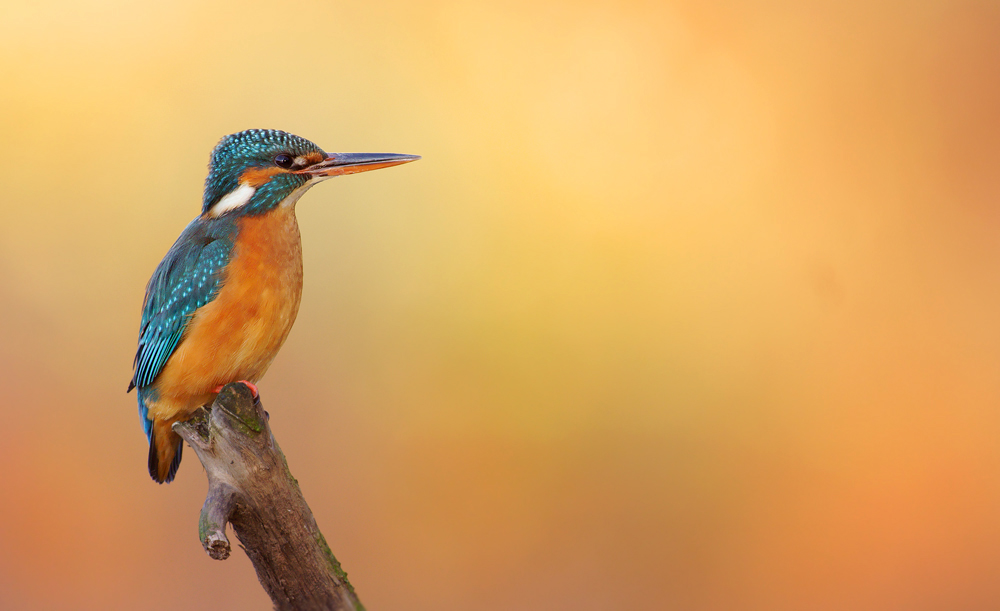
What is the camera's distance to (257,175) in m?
1.73

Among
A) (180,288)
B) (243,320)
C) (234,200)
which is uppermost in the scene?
(234,200)


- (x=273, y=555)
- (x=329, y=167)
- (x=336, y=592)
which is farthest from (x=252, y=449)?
(x=329, y=167)

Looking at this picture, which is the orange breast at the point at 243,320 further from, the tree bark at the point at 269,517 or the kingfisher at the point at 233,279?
the tree bark at the point at 269,517

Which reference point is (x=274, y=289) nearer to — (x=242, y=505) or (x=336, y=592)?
(x=242, y=505)

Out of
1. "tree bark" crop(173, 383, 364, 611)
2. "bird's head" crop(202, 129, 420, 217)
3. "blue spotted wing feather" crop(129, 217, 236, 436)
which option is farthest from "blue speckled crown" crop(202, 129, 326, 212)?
"tree bark" crop(173, 383, 364, 611)

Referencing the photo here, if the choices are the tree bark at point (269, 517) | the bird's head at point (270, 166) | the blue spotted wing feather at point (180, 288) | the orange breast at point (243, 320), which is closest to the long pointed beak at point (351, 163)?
the bird's head at point (270, 166)

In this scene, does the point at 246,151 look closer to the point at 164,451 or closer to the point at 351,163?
the point at 351,163

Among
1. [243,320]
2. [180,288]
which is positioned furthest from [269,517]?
[180,288]

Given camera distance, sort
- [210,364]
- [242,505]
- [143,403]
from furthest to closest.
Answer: [143,403] → [210,364] → [242,505]

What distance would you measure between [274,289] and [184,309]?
225 millimetres

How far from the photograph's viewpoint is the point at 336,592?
1511 mm

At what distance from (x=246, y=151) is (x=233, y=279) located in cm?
31

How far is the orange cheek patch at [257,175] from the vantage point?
1725mm

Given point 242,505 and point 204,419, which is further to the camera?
point 204,419
